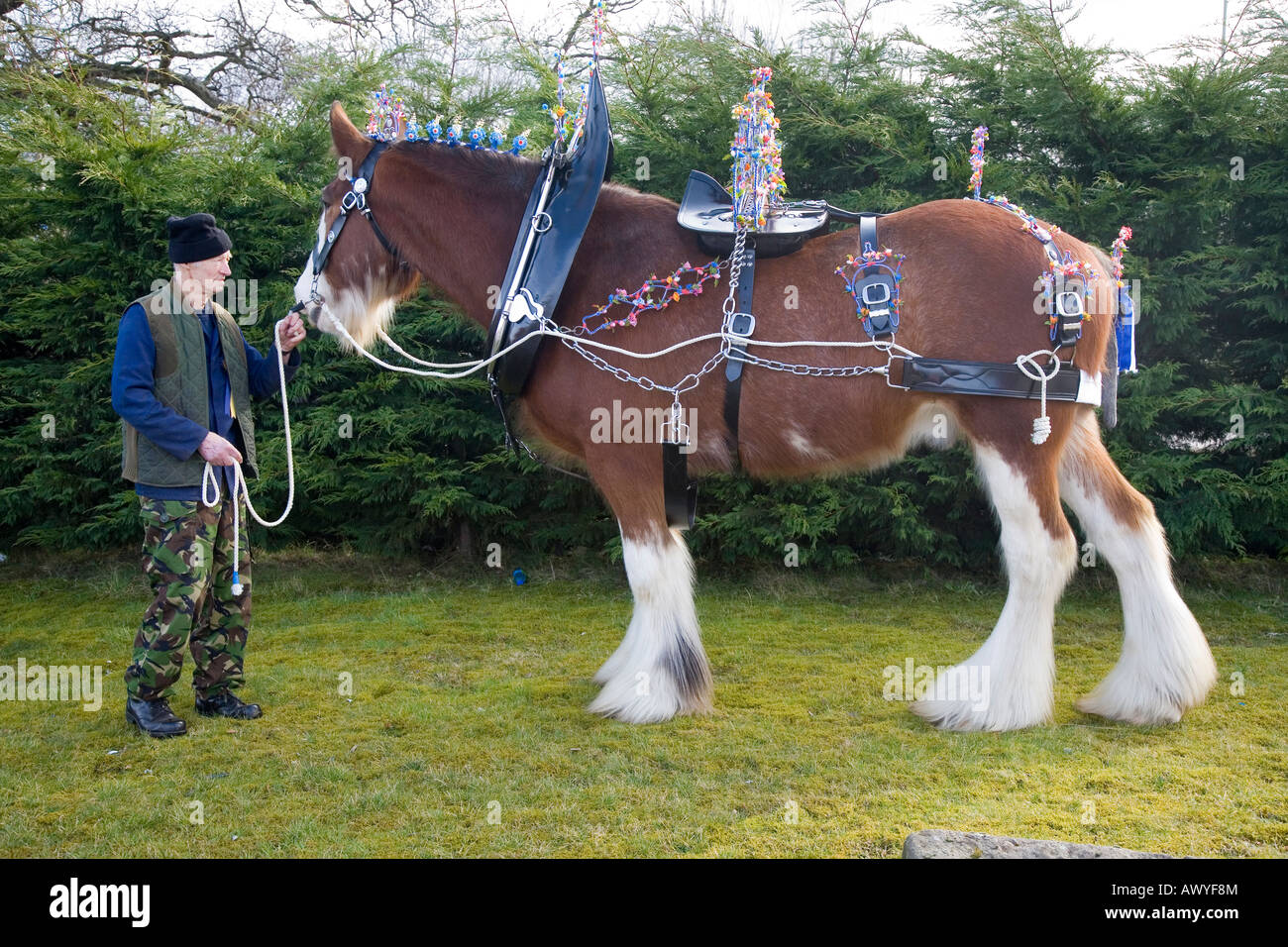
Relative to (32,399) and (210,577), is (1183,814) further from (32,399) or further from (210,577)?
(32,399)

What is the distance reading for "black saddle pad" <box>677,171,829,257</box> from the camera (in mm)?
3363

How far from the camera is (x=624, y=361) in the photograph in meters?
3.46

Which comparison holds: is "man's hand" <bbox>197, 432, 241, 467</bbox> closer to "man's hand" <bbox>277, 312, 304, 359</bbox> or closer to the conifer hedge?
"man's hand" <bbox>277, 312, 304, 359</bbox>

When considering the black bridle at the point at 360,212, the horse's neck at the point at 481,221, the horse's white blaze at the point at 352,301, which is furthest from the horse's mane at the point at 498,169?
the horse's white blaze at the point at 352,301

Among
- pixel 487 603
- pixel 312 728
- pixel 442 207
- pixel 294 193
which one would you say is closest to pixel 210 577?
pixel 312 728

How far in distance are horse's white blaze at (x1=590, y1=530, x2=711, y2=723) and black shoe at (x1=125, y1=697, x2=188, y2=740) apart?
1599mm

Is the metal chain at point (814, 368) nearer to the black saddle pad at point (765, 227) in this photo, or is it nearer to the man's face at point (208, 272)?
the black saddle pad at point (765, 227)

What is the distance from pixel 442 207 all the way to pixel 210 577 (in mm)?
1670

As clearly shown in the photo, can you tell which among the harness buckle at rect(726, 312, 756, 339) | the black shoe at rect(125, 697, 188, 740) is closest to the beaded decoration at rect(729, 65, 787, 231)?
the harness buckle at rect(726, 312, 756, 339)

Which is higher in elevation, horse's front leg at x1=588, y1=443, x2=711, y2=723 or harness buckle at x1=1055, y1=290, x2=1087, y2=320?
Result: harness buckle at x1=1055, y1=290, x2=1087, y2=320

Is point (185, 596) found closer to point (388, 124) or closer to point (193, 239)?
point (193, 239)

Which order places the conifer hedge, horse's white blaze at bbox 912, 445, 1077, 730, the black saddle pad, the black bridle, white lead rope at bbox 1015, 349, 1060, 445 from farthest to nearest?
the conifer hedge < the black bridle < the black saddle pad < horse's white blaze at bbox 912, 445, 1077, 730 < white lead rope at bbox 1015, 349, 1060, 445

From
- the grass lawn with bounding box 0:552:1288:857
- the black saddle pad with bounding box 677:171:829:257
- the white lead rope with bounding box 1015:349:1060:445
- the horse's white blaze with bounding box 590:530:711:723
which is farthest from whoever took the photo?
the horse's white blaze with bounding box 590:530:711:723

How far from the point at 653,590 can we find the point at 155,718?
187 centimetres
